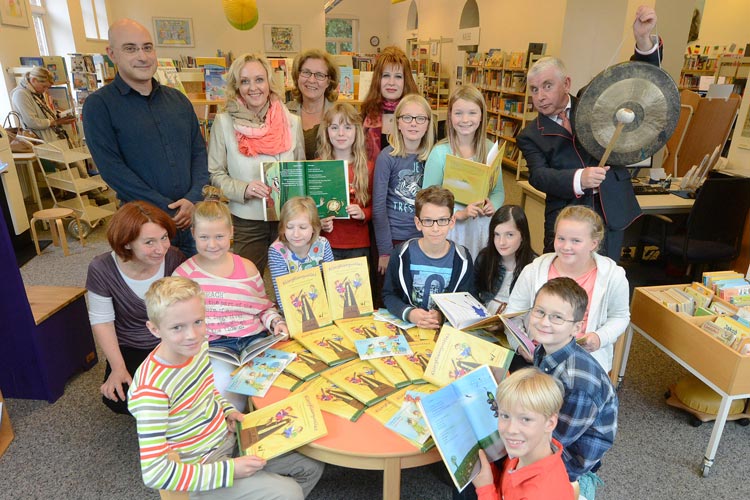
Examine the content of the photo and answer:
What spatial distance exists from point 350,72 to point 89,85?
483 cm

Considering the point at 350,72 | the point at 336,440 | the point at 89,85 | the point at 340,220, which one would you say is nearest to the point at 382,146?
the point at 340,220

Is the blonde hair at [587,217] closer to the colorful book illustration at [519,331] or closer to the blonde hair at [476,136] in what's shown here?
the colorful book illustration at [519,331]

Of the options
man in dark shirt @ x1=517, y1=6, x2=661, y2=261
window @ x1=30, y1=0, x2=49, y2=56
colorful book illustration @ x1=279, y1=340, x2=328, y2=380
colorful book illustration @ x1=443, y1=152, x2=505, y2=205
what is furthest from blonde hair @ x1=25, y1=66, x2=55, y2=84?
man in dark shirt @ x1=517, y1=6, x2=661, y2=261

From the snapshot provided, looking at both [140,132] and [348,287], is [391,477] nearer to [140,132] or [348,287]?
[348,287]

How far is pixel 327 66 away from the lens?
114 inches

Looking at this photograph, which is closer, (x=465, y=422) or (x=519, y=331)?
(x=465, y=422)

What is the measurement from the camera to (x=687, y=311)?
98.6 inches

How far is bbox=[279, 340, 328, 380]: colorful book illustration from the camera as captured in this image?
178cm

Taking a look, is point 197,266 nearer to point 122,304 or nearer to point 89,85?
point 122,304

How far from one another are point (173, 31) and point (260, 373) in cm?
1275

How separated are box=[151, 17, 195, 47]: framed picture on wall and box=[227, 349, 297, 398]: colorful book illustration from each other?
12489 millimetres

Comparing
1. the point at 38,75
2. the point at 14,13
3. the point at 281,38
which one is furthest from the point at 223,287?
the point at 281,38

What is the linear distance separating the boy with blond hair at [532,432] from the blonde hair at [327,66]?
2219 millimetres

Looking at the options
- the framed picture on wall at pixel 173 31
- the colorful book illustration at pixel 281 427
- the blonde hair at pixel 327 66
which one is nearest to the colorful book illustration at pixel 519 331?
the colorful book illustration at pixel 281 427
